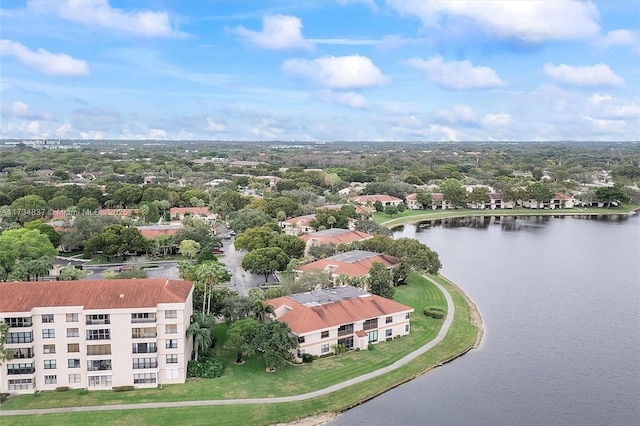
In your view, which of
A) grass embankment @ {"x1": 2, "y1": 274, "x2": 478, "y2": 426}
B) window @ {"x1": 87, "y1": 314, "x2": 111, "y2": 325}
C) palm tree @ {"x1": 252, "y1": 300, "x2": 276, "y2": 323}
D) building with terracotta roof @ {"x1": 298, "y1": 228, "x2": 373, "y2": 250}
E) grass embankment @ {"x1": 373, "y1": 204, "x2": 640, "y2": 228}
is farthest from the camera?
grass embankment @ {"x1": 373, "y1": 204, "x2": 640, "y2": 228}

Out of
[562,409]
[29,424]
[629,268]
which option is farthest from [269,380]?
[629,268]

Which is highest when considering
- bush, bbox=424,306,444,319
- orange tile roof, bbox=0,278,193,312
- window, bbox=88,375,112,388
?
orange tile roof, bbox=0,278,193,312

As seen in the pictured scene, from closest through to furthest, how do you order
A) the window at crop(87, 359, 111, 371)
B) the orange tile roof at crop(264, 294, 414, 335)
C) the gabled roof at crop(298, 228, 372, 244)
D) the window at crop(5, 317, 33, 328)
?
the window at crop(5, 317, 33, 328) < the window at crop(87, 359, 111, 371) < the orange tile roof at crop(264, 294, 414, 335) < the gabled roof at crop(298, 228, 372, 244)

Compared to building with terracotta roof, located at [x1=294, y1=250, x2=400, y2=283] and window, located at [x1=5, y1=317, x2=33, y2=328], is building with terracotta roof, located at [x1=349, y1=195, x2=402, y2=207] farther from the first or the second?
window, located at [x1=5, y1=317, x2=33, y2=328]

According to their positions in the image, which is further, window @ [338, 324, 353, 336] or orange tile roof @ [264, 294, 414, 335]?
window @ [338, 324, 353, 336]

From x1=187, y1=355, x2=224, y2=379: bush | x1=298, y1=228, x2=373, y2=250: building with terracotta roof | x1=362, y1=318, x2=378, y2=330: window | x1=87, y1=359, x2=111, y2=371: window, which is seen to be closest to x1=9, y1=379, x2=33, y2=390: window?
x1=87, y1=359, x2=111, y2=371: window

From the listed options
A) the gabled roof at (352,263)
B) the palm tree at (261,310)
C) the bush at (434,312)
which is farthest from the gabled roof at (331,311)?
the gabled roof at (352,263)

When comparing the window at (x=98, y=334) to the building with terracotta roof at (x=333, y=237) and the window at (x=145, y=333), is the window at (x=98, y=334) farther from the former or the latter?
the building with terracotta roof at (x=333, y=237)
